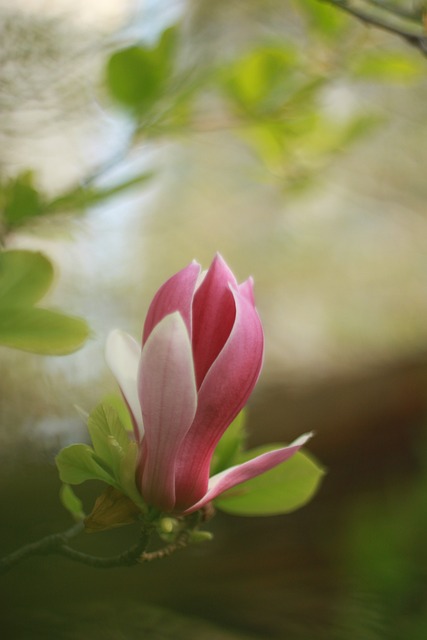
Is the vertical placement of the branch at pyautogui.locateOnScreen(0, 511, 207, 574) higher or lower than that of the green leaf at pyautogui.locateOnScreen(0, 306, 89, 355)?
lower

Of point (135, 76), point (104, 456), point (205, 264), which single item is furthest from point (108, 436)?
point (205, 264)

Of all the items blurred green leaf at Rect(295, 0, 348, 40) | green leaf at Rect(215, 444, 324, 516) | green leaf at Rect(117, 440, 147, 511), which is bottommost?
green leaf at Rect(215, 444, 324, 516)

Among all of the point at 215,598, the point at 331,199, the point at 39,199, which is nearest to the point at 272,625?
the point at 215,598

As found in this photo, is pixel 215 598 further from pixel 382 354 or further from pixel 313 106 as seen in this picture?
pixel 382 354

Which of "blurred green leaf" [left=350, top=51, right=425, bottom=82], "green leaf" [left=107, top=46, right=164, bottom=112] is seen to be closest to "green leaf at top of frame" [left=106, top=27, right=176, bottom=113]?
"green leaf" [left=107, top=46, right=164, bottom=112]

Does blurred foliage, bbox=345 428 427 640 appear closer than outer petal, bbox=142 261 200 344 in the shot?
No

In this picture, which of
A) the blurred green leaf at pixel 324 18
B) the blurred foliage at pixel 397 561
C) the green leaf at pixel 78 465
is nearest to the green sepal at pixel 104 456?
the green leaf at pixel 78 465

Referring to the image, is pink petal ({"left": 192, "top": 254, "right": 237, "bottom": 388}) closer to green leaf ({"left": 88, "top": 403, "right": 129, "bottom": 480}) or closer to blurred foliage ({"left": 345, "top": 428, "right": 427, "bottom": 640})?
green leaf ({"left": 88, "top": 403, "right": 129, "bottom": 480})

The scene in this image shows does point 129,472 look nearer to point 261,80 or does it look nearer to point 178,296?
point 178,296
